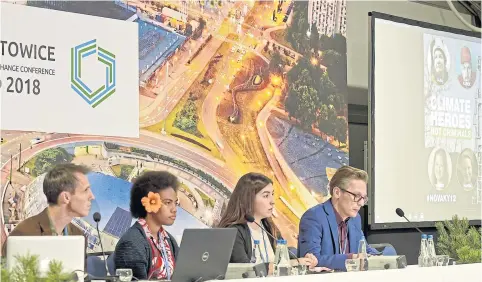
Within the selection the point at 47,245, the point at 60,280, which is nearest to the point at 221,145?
the point at 47,245

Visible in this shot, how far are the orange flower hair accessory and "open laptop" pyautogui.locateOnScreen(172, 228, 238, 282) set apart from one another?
4.21ft

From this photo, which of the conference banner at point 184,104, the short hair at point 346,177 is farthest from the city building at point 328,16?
the short hair at point 346,177

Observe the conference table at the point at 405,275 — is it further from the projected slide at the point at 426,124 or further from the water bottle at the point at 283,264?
the projected slide at the point at 426,124

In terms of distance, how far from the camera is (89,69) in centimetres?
445

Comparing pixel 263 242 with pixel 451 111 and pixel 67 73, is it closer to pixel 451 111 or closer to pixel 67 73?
pixel 67 73

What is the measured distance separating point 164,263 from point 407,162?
2497 mm

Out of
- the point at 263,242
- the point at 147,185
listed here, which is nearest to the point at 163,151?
the point at 147,185

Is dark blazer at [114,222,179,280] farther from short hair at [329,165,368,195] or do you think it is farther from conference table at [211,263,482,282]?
short hair at [329,165,368,195]

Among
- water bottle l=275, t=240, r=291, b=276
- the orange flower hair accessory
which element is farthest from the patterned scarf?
water bottle l=275, t=240, r=291, b=276

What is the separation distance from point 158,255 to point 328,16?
2323 mm

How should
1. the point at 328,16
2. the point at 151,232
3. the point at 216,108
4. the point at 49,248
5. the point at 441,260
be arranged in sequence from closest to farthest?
1. the point at 49,248
2. the point at 441,260
3. the point at 151,232
4. the point at 216,108
5. the point at 328,16

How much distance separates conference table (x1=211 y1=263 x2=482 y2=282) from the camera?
3090 mm

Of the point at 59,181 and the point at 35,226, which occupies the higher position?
the point at 59,181

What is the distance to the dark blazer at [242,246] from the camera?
4223 mm
